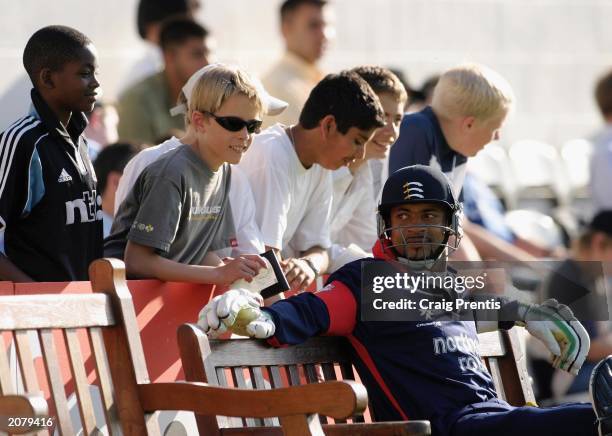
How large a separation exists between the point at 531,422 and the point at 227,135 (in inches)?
67.3

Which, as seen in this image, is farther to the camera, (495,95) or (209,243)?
(495,95)

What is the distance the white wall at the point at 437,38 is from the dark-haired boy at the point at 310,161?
11.4 ft

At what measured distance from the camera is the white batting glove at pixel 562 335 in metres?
5.18

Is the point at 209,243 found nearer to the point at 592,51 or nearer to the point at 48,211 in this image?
the point at 48,211

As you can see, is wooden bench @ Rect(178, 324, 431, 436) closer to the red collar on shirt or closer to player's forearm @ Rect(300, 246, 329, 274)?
the red collar on shirt

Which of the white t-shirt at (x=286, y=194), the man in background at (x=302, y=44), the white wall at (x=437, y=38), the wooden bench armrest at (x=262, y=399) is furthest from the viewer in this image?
the white wall at (x=437, y=38)

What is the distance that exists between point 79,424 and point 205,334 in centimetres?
78

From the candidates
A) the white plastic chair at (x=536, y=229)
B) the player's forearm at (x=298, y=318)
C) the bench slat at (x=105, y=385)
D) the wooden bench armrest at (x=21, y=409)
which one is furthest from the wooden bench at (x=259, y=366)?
the white plastic chair at (x=536, y=229)

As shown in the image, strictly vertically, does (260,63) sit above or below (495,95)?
above

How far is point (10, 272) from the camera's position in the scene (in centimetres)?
509

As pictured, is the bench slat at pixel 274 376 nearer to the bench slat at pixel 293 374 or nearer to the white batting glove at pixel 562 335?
the bench slat at pixel 293 374

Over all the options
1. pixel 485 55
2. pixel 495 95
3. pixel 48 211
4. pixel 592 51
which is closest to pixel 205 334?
pixel 48 211

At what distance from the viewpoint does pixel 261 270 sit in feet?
17.4

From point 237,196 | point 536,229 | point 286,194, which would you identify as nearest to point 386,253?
point 237,196
